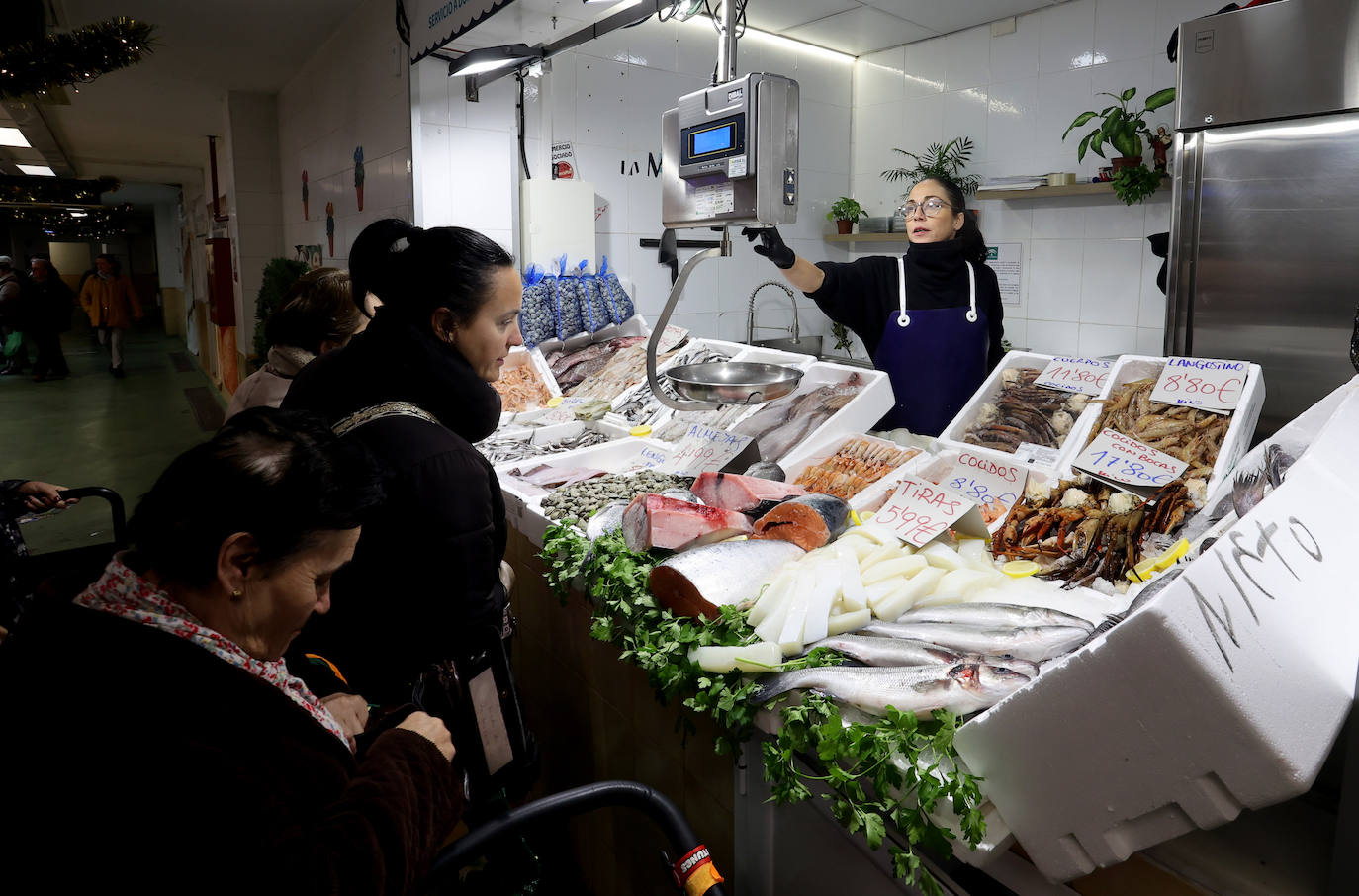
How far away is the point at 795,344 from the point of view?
662 cm

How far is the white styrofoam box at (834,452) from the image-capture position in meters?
2.37

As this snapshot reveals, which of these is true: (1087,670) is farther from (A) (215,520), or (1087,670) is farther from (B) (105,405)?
(B) (105,405)

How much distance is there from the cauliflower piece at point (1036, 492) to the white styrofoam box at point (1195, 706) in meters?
0.94

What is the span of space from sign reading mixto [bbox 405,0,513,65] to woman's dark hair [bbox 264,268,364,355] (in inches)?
47.2

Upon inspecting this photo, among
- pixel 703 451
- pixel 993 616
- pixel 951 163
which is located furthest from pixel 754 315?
pixel 993 616

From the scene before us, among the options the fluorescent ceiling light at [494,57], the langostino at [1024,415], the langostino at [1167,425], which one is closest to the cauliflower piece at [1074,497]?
the langostino at [1167,425]

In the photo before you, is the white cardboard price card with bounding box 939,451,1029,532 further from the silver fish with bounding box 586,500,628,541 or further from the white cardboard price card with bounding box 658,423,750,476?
the silver fish with bounding box 586,500,628,541

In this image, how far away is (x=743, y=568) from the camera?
6.19ft

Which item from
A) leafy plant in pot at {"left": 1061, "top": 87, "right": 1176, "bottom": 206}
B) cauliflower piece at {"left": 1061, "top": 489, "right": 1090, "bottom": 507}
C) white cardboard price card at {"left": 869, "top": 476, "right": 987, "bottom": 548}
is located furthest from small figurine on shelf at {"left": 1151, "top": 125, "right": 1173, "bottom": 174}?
white cardboard price card at {"left": 869, "top": 476, "right": 987, "bottom": 548}

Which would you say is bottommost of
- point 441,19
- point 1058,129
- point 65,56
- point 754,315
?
point 754,315

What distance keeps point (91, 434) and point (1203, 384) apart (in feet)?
36.2

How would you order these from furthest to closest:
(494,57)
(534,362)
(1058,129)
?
(1058,129), (534,362), (494,57)

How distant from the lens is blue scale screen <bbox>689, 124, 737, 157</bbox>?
7.28 ft

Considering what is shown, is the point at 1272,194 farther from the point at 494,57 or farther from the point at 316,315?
the point at 316,315
